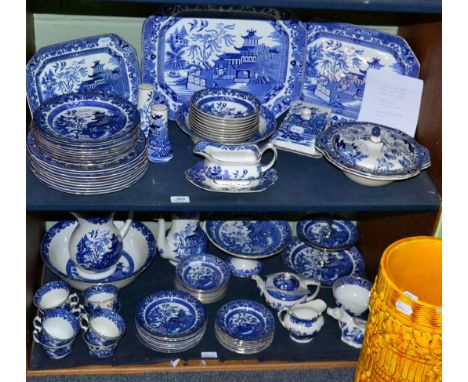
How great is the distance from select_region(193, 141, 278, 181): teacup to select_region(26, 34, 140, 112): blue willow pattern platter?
0.39 metres

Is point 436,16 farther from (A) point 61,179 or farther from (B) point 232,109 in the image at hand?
(A) point 61,179

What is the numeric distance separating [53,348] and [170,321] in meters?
0.38

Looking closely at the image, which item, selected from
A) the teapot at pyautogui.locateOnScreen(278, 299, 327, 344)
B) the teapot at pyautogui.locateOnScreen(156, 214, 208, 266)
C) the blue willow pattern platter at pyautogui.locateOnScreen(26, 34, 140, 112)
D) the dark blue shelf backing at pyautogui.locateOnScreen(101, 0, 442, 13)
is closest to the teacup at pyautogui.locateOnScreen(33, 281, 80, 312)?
the teapot at pyautogui.locateOnScreen(156, 214, 208, 266)

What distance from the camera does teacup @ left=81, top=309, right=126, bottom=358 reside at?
2.42 metres

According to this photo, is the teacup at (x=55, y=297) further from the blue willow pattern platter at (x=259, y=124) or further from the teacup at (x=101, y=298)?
the blue willow pattern platter at (x=259, y=124)

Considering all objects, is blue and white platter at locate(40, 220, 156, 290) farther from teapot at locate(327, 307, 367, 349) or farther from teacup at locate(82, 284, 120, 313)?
teapot at locate(327, 307, 367, 349)

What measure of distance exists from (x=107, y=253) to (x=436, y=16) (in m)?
1.26

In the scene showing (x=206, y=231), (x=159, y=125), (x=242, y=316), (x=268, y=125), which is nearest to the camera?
(x=159, y=125)

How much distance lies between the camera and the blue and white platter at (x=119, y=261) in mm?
2591

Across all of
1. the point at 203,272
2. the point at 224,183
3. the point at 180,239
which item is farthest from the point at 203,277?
the point at 224,183

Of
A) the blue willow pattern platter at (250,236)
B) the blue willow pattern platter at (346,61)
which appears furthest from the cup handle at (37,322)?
the blue willow pattern platter at (346,61)

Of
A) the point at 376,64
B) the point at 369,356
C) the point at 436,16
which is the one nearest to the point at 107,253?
the point at 369,356

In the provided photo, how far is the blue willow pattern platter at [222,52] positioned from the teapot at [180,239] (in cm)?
42

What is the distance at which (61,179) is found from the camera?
82.0 inches
